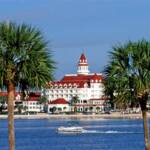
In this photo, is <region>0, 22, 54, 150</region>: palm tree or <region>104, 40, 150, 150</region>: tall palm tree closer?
<region>0, 22, 54, 150</region>: palm tree

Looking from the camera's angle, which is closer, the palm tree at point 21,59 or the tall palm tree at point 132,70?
the palm tree at point 21,59

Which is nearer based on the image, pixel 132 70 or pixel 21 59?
pixel 21 59

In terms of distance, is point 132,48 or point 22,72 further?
point 132,48

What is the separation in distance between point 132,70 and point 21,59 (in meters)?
5.36

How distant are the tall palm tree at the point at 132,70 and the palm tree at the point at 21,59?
387 centimetres

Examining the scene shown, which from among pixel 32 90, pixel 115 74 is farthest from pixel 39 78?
pixel 115 74

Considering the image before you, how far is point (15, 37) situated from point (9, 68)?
44.1 inches

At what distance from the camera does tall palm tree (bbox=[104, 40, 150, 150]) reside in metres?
30.6

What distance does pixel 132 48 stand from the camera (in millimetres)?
30578

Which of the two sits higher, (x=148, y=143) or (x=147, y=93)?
(x=147, y=93)

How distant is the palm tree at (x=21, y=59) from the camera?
27.1 metres

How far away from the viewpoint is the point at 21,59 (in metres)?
27.3

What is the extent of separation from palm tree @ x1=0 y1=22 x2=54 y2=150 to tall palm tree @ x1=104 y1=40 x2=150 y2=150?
3.87 m

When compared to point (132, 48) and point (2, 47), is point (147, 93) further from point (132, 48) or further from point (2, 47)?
point (2, 47)
